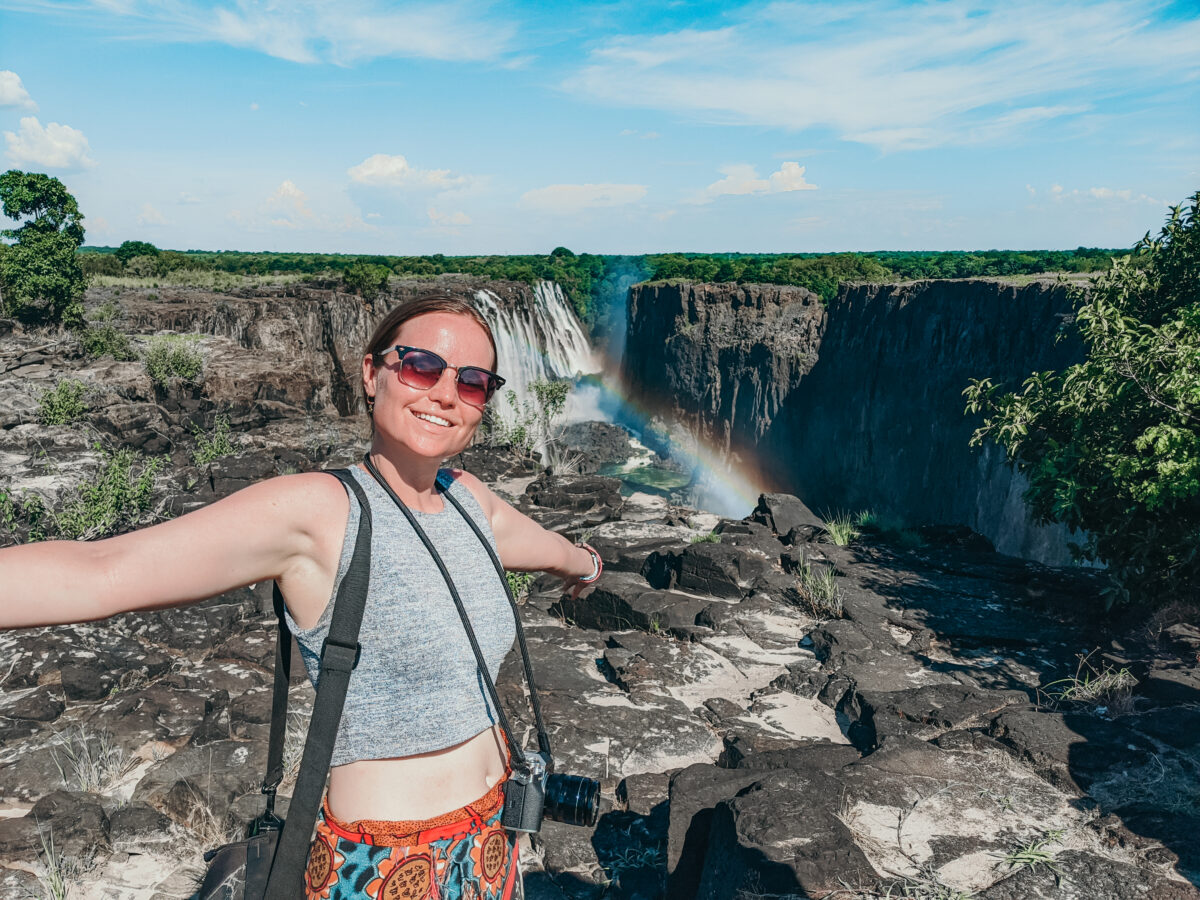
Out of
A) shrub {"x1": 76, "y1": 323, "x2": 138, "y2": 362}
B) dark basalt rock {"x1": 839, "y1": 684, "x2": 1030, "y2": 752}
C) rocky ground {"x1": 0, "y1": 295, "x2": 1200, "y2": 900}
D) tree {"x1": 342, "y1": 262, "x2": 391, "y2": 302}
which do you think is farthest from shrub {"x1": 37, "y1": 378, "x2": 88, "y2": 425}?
tree {"x1": 342, "y1": 262, "x2": 391, "y2": 302}

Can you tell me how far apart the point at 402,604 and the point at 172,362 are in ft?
52.9

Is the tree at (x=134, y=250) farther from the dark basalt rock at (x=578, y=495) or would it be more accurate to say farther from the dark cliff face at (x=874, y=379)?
the dark basalt rock at (x=578, y=495)

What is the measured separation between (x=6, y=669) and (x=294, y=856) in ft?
18.3

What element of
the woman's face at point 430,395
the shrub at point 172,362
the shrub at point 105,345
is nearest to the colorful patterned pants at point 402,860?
the woman's face at point 430,395

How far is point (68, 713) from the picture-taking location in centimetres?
537

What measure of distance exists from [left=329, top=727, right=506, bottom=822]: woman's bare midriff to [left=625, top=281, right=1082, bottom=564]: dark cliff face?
1359 centimetres

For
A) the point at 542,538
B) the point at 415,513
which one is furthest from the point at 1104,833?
the point at 415,513

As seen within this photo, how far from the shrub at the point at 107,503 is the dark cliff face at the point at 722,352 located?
98.2 ft

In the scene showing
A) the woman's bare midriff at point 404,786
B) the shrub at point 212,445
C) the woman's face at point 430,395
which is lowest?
the shrub at point 212,445

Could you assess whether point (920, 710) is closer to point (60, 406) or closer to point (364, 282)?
point (60, 406)

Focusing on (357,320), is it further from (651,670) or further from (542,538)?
(542,538)

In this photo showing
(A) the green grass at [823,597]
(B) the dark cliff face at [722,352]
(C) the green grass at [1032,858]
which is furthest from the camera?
(B) the dark cliff face at [722,352]

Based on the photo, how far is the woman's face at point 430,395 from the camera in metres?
1.67

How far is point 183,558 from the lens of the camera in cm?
131
